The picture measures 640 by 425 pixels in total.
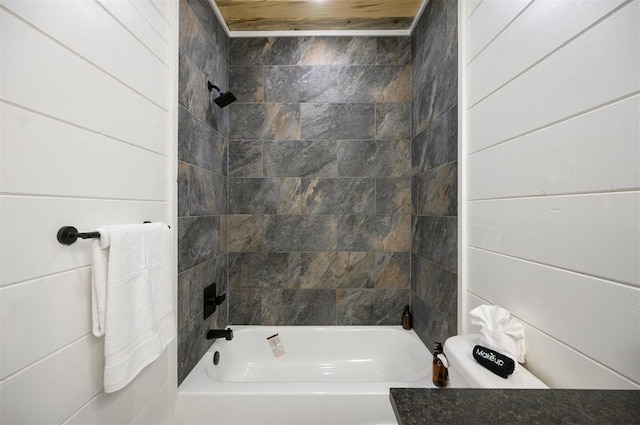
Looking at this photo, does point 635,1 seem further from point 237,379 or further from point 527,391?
point 237,379

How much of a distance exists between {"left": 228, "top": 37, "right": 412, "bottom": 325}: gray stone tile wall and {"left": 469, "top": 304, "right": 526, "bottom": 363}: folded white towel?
126 cm

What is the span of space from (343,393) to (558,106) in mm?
1445

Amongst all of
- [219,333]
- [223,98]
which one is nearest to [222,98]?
[223,98]

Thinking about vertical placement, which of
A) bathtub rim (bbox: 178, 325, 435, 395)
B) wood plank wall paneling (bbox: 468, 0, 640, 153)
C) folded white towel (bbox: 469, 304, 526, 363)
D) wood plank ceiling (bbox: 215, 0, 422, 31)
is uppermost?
wood plank ceiling (bbox: 215, 0, 422, 31)

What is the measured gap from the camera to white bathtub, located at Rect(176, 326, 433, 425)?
1.37 meters

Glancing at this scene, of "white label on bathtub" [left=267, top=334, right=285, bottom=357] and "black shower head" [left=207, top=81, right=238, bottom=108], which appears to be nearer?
"black shower head" [left=207, top=81, right=238, bottom=108]

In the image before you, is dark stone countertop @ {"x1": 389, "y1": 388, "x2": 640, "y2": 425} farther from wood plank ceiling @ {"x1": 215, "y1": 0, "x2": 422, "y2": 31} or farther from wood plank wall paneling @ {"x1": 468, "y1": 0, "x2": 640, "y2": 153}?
wood plank ceiling @ {"x1": 215, "y1": 0, "x2": 422, "y2": 31}

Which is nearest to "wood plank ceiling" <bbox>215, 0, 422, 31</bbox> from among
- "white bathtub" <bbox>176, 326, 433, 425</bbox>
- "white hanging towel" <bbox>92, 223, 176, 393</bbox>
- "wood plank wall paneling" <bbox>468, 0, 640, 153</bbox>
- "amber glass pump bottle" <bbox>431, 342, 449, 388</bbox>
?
"wood plank wall paneling" <bbox>468, 0, 640, 153</bbox>

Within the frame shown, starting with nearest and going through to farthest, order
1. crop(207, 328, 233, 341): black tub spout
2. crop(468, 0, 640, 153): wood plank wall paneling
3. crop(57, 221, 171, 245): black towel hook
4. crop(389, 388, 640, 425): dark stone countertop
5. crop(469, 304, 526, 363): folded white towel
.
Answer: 1. crop(389, 388, 640, 425): dark stone countertop
2. crop(468, 0, 640, 153): wood plank wall paneling
3. crop(57, 221, 171, 245): black towel hook
4. crop(469, 304, 526, 363): folded white towel
5. crop(207, 328, 233, 341): black tub spout

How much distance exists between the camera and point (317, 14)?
2010 mm

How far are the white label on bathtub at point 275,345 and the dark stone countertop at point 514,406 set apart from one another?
5.95 feet

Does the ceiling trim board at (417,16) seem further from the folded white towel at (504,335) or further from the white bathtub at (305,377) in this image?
the white bathtub at (305,377)

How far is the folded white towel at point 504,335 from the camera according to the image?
2.86 ft

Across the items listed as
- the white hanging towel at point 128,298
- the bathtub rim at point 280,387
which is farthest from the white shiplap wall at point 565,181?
the white hanging towel at point 128,298
